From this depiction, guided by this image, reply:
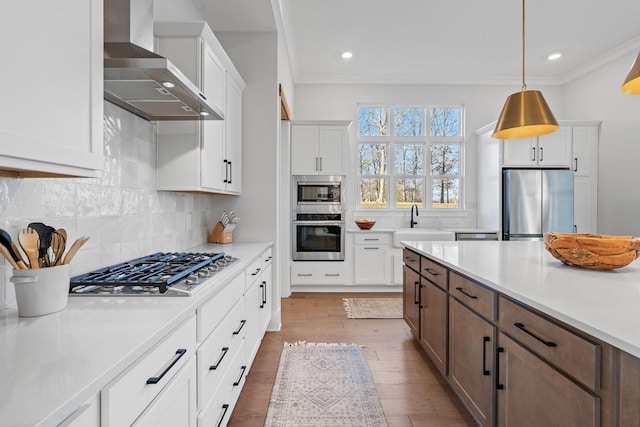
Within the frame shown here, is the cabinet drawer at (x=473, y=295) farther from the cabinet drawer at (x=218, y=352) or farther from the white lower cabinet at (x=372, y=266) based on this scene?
the white lower cabinet at (x=372, y=266)

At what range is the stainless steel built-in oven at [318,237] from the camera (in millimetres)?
4599

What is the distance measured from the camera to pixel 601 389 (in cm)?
98

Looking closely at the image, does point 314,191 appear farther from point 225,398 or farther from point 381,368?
point 225,398

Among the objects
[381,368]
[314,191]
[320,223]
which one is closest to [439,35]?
[314,191]

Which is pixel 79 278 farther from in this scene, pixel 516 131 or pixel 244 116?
pixel 516 131

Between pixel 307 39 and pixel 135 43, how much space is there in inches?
117

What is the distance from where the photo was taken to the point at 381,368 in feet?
8.35

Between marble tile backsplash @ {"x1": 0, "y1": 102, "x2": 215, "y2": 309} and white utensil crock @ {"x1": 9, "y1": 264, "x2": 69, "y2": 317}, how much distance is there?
18cm

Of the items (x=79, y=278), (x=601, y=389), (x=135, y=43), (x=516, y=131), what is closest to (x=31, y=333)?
(x=79, y=278)

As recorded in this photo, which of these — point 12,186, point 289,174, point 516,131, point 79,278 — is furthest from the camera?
point 289,174

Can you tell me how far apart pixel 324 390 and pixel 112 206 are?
5.49 feet

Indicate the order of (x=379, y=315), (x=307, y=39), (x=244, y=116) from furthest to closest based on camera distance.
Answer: (x=307, y=39)
(x=379, y=315)
(x=244, y=116)

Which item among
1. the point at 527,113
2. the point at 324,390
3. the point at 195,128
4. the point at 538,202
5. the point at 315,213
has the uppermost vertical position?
the point at 527,113

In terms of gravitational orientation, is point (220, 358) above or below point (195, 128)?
below
